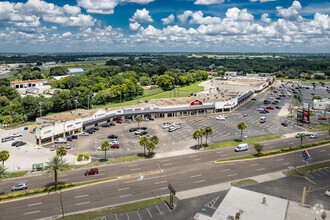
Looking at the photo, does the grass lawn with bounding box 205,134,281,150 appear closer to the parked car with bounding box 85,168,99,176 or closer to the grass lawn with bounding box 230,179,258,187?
the grass lawn with bounding box 230,179,258,187

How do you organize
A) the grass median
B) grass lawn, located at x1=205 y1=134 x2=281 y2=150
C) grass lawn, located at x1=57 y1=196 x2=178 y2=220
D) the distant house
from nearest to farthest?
grass lawn, located at x1=57 y1=196 x2=178 y2=220
the grass median
grass lawn, located at x1=205 y1=134 x2=281 y2=150
the distant house

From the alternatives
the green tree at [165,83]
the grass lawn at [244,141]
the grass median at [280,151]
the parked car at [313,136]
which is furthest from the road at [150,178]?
the green tree at [165,83]

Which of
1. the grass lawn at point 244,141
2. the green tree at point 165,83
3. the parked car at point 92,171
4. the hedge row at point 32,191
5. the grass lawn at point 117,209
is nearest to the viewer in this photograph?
the grass lawn at point 117,209

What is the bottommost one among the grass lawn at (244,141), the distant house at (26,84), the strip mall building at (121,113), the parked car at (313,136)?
the grass lawn at (244,141)

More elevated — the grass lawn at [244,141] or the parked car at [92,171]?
the grass lawn at [244,141]

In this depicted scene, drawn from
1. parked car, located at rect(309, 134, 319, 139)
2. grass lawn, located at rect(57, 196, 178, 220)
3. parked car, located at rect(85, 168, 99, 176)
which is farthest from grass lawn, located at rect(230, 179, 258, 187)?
parked car, located at rect(309, 134, 319, 139)

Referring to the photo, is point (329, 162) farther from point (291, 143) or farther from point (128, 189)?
point (128, 189)

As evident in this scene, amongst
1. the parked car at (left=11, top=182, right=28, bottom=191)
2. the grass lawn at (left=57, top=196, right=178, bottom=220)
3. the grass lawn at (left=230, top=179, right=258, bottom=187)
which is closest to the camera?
the grass lawn at (left=57, top=196, right=178, bottom=220)

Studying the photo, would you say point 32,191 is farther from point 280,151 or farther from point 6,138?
point 280,151

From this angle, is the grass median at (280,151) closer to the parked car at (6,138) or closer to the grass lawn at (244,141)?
the grass lawn at (244,141)
